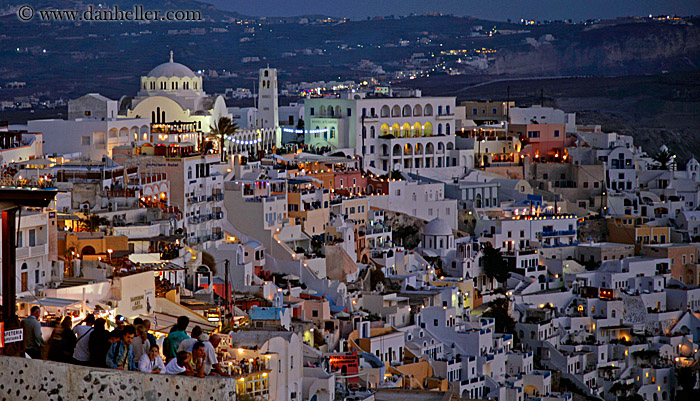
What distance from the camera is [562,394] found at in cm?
3456

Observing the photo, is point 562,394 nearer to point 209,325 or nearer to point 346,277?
point 346,277

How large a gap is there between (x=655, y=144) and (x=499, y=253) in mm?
47812

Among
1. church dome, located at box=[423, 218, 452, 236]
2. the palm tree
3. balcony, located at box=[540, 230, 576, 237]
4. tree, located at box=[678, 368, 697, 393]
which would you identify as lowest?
tree, located at box=[678, 368, 697, 393]

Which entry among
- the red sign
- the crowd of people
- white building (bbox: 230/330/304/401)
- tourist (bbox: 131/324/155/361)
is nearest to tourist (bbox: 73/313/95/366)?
the crowd of people

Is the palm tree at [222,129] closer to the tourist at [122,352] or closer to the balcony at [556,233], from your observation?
the balcony at [556,233]

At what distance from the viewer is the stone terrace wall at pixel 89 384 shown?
9.97 meters

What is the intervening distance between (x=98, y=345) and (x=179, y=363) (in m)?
0.72

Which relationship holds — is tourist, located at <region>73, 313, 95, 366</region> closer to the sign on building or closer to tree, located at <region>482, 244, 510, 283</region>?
the sign on building

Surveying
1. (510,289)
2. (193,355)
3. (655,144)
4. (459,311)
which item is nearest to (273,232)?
(459,311)

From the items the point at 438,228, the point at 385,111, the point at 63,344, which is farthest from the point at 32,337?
the point at 385,111

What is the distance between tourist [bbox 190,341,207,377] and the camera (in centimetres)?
1072

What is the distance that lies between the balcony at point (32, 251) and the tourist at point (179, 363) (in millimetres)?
13029

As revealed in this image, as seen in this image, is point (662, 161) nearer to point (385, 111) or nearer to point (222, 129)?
point (385, 111)

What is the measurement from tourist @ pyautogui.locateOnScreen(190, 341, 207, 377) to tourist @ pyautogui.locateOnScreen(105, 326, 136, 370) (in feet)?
1.62
